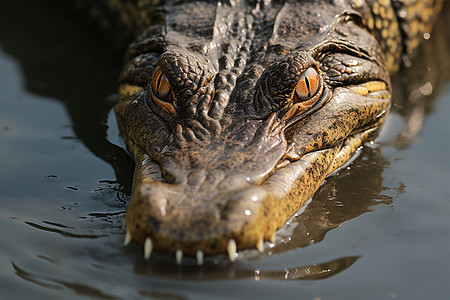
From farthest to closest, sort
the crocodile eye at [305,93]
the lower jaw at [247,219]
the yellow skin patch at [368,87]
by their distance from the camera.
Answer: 1. the yellow skin patch at [368,87]
2. the crocodile eye at [305,93]
3. the lower jaw at [247,219]

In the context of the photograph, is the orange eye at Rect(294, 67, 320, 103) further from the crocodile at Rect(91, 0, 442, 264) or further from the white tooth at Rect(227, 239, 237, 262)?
the white tooth at Rect(227, 239, 237, 262)

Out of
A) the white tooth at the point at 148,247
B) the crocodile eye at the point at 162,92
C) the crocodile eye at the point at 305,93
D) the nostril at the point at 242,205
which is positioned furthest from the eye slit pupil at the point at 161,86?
the white tooth at the point at 148,247

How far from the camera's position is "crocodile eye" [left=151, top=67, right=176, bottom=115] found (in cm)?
378

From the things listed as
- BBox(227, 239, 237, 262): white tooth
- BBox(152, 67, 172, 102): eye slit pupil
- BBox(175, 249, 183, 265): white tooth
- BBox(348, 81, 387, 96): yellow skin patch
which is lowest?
BBox(175, 249, 183, 265): white tooth

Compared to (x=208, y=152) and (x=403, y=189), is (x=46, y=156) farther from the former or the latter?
(x=403, y=189)

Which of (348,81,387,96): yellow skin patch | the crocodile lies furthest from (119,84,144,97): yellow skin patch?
(348,81,387,96): yellow skin patch

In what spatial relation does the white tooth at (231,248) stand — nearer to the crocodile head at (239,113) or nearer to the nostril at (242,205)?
the crocodile head at (239,113)

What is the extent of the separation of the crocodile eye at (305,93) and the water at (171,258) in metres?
0.57

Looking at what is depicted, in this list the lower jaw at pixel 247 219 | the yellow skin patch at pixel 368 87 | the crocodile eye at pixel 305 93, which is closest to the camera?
the lower jaw at pixel 247 219

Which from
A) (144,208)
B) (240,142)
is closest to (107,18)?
(240,142)

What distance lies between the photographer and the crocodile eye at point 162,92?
12.4ft

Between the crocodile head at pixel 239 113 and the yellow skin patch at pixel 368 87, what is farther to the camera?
the yellow skin patch at pixel 368 87

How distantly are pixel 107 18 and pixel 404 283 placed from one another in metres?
4.78

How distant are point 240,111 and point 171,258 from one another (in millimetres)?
1175
